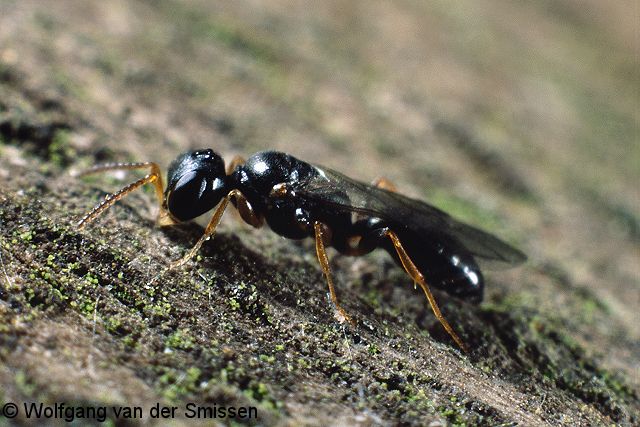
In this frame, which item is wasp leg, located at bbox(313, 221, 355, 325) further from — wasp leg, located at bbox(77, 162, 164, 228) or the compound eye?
wasp leg, located at bbox(77, 162, 164, 228)

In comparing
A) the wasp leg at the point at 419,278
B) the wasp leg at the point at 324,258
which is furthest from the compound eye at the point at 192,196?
the wasp leg at the point at 419,278

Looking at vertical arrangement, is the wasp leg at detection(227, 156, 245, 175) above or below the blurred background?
below

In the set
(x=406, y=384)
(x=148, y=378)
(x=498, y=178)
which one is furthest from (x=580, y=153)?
(x=148, y=378)

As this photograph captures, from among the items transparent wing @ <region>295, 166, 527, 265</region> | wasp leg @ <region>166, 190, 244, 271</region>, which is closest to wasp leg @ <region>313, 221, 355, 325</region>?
transparent wing @ <region>295, 166, 527, 265</region>

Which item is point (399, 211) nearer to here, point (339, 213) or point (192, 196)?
point (339, 213)

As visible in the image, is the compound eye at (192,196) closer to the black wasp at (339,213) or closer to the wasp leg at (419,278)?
the black wasp at (339,213)

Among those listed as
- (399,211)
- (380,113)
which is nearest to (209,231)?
(399,211)
